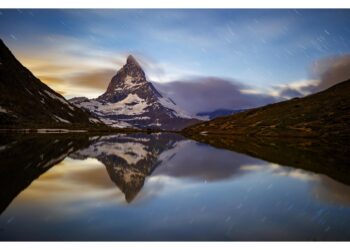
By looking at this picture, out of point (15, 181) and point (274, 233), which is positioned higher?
point (15, 181)

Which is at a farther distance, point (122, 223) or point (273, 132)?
point (273, 132)

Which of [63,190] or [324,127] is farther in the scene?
[324,127]

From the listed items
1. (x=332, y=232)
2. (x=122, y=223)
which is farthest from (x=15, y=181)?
(x=332, y=232)

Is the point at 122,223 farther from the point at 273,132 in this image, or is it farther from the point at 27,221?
the point at 273,132

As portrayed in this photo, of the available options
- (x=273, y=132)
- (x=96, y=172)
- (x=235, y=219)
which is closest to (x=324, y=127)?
(x=273, y=132)

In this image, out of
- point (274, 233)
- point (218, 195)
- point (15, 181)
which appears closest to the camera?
point (274, 233)

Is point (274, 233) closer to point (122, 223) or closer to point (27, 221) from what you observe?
point (122, 223)

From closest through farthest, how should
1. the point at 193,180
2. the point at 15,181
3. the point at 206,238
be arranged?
the point at 206,238 → the point at 15,181 → the point at 193,180

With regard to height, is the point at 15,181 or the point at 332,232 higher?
the point at 15,181

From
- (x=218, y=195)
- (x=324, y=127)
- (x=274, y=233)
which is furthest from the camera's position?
(x=324, y=127)

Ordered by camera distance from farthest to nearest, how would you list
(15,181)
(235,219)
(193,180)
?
(193,180) → (15,181) → (235,219)
